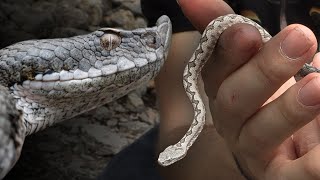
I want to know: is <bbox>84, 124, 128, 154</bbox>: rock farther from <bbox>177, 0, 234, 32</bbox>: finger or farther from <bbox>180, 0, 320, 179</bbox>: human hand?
<bbox>177, 0, 234, 32</bbox>: finger

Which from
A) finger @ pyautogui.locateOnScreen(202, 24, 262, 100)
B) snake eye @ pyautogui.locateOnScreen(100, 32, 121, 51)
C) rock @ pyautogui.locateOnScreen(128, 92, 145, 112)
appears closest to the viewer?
finger @ pyautogui.locateOnScreen(202, 24, 262, 100)

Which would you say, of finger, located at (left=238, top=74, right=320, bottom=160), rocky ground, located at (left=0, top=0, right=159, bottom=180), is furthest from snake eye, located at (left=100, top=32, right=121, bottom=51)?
rocky ground, located at (left=0, top=0, right=159, bottom=180)

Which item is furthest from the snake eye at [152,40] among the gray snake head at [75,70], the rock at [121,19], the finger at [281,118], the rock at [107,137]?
the rock at [121,19]

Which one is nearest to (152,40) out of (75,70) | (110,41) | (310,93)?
(110,41)

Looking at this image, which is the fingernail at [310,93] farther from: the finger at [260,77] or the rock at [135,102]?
the rock at [135,102]

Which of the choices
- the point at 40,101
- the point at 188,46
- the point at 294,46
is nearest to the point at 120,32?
the point at 40,101

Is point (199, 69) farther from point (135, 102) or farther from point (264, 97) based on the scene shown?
point (135, 102)
